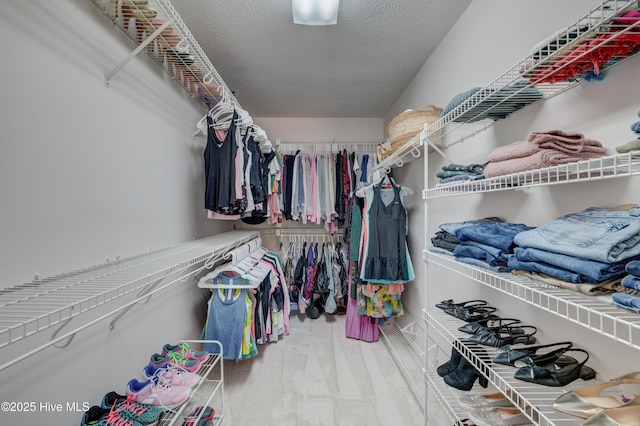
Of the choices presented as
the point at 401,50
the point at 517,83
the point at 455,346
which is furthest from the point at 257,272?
the point at 401,50

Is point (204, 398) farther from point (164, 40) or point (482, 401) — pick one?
point (164, 40)

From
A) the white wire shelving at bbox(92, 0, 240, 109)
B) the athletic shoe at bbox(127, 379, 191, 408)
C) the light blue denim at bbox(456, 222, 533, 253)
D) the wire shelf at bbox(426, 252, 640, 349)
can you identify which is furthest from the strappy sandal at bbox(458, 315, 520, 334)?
the white wire shelving at bbox(92, 0, 240, 109)

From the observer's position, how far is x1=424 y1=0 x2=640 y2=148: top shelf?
0.61m

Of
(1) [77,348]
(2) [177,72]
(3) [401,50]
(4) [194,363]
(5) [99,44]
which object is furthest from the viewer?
(3) [401,50]

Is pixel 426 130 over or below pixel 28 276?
over

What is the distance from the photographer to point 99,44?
117 centimetres

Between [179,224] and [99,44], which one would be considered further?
[179,224]

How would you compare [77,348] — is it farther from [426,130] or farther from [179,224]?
[426,130]

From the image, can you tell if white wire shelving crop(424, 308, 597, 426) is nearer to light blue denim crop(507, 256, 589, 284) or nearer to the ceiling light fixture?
light blue denim crop(507, 256, 589, 284)

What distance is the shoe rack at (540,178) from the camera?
577mm

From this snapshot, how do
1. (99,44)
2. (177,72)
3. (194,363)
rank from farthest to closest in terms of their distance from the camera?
(177,72) → (194,363) → (99,44)

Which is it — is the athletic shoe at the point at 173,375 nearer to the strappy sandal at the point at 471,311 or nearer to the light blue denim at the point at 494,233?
the strappy sandal at the point at 471,311

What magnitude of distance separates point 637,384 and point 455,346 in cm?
50

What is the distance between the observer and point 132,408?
103 cm
